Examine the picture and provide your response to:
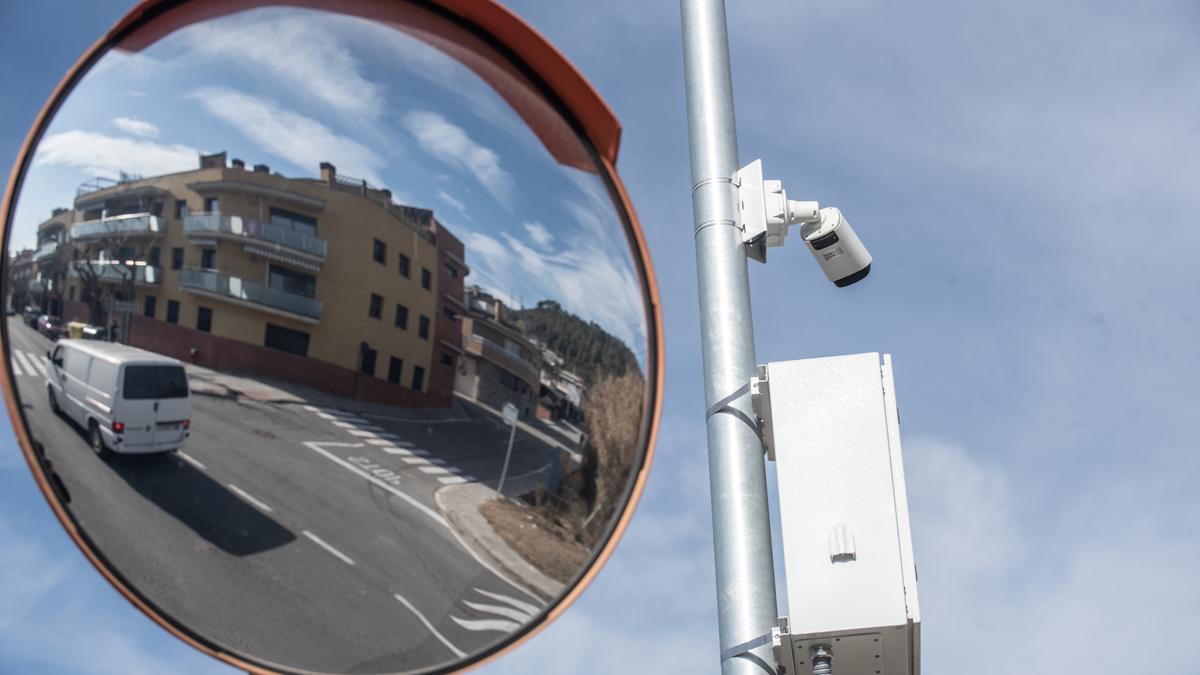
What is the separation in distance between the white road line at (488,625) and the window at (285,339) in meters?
0.62

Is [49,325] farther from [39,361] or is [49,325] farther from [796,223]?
[796,223]

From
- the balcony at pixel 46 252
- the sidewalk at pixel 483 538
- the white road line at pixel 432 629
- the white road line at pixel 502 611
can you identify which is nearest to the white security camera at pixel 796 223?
the sidewalk at pixel 483 538

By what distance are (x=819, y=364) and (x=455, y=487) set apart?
120 centimetres

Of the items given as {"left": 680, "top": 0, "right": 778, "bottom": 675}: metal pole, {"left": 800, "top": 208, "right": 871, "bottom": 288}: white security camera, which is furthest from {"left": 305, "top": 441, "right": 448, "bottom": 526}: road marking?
{"left": 800, "top": 208, "right": 871, "bottom": 288}: white security camera

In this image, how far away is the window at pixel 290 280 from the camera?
6.84ft

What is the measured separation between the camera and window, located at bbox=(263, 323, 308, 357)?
2.12m

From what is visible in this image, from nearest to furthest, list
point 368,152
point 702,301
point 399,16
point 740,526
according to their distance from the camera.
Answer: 1. point 368,152
2. point 399,16
3. point 740,526
4. point 702,301

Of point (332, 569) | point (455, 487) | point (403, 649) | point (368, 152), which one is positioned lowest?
point (403, 649)

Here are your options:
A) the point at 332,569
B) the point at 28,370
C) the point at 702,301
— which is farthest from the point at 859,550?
the point at 28,370

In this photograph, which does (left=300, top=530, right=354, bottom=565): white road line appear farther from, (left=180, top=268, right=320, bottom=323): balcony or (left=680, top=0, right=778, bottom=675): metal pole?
(left=680, top=0, right=778, bottom=675): metal pole

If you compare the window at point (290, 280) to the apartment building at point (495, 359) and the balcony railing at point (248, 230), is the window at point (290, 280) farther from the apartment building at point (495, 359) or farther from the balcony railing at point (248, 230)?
the apartment building at point (495, 359)

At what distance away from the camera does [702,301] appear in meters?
3.00

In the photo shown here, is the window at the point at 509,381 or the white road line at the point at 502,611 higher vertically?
the window at the point at 509,381

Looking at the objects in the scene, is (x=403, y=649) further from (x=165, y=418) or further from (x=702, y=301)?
(x=702, y=301)
